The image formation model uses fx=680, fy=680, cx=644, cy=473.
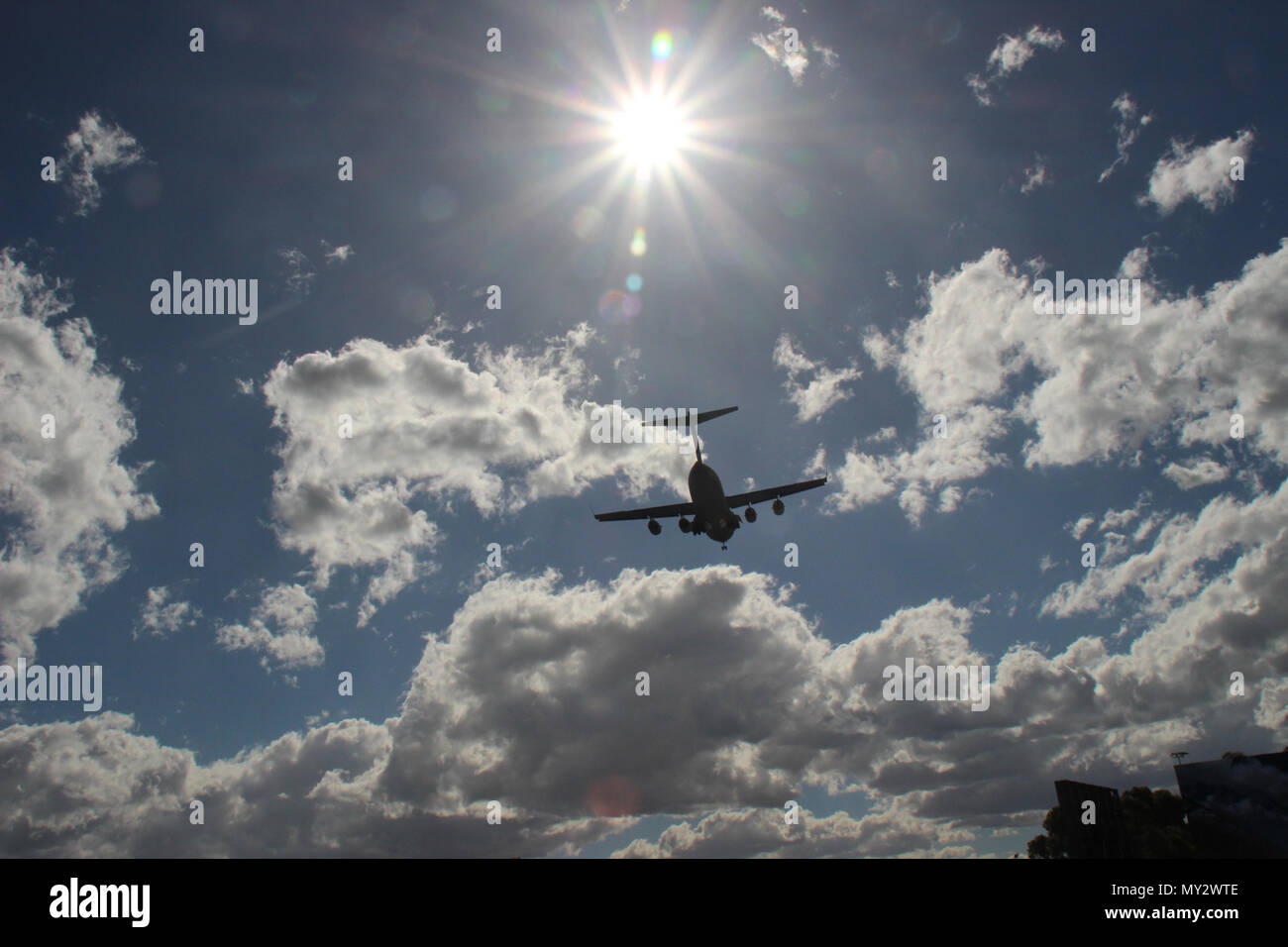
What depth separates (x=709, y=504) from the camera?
52.3 m

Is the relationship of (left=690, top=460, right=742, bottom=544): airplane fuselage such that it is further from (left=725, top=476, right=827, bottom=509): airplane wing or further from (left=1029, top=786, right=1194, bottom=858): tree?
(left=1029, top=786, right=1194, bottom=858): tree

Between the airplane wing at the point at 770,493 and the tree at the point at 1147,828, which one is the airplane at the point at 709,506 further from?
the tree at the point at 1147,828

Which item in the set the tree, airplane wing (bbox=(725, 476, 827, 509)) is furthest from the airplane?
the tree

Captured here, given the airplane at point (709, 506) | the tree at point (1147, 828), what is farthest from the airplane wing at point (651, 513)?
the tree at point (1147, 828)

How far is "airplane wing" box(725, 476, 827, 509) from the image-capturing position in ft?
179

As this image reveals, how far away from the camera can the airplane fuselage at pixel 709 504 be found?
51719 millimetres

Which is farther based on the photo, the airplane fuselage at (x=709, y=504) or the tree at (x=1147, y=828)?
the tree at (x=1147, y=828)

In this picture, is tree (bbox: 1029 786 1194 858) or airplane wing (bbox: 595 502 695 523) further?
tree (bbox: 1029 786 1194 858)

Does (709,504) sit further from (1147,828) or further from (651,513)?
(1147,828)

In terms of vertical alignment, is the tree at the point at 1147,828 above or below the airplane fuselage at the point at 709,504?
below

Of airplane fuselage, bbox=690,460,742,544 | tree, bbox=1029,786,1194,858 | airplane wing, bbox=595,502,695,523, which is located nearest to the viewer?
airplane fuselage, bbox=690,460,742,544

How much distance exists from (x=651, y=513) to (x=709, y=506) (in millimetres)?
6724

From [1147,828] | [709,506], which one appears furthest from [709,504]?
[1147,828]
